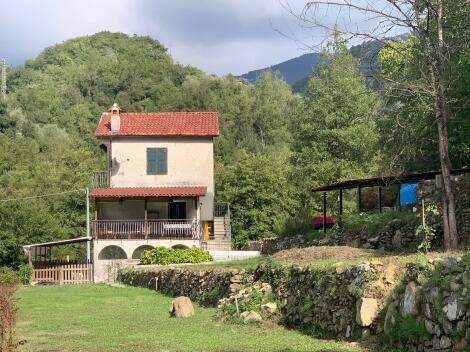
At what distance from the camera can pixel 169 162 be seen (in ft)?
121

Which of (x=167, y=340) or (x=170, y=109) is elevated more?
(x=170, y=109)

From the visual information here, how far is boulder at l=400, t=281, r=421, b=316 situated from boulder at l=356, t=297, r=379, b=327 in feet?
2.79

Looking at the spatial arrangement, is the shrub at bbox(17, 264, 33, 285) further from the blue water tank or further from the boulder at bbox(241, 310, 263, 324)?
the boulder at bbox(241, 310, 263, 324)

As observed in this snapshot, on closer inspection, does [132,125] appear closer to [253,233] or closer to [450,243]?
[253,233]

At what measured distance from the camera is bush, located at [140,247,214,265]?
29.5 m

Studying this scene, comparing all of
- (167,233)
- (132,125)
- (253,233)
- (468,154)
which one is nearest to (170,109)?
(253,233)

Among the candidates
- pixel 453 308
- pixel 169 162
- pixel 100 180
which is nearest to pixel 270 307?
pixel 453 308

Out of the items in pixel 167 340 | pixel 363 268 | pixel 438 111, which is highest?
pixel 438 111

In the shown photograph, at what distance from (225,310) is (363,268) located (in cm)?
477

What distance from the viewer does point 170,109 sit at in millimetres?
74875

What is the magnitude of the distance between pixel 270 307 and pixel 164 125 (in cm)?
2590

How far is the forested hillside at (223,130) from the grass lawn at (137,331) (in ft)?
18.9

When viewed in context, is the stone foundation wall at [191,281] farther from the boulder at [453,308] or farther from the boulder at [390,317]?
the boulder at [453,308]

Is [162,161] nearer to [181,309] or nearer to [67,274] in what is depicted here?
[67,274]
